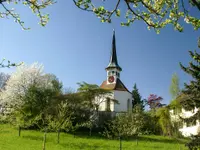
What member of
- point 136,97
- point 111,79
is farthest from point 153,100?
point 111,79

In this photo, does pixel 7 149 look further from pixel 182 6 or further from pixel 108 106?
pixel 108 106

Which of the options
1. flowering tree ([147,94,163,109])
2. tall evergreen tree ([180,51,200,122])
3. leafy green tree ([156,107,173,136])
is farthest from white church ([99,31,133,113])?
tall evergreen tree ([180,51,200,122])

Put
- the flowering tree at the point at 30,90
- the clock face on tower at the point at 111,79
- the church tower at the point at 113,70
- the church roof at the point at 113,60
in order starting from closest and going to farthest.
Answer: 1. the flowering tree at the point at 30,90
2. the clock face on tower at the point at 111,79
3. the church tower at the point at 113,70
4. the church roof at the point at 113,60

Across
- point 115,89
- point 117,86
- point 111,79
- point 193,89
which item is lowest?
point 193,89

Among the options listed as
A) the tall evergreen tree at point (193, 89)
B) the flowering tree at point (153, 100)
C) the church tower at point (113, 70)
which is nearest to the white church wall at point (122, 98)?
the church tower at point (113, 70)

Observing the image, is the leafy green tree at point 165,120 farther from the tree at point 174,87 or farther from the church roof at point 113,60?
the church roof at point 113,60

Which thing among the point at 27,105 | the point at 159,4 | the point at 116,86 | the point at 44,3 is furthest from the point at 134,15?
the point at 116,86

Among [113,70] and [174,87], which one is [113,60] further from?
[174,87]

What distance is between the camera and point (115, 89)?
52406mm

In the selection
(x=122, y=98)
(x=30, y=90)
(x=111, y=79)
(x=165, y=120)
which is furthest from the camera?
(x=111, y=79)

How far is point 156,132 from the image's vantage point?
36.8 meters

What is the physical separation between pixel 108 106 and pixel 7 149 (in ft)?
106

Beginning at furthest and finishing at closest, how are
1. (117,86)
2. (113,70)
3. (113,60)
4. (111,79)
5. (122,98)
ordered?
1. (113,60)
2. (113,70)
3. (111,79)
4. (117,86)
5. (122,98)

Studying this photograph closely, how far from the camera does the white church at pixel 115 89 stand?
4983 cm
